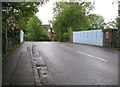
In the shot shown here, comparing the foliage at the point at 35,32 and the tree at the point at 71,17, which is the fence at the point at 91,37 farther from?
the foliage at the point at 35,32

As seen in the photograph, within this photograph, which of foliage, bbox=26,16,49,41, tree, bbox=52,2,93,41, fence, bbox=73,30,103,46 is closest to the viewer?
fence, bbox=73,30,103,46

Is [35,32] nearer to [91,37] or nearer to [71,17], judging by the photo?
[71,17]

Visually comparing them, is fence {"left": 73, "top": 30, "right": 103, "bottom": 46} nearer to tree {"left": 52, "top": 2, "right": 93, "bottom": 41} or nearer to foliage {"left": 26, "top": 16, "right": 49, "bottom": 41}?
tree {"left": 52, "top": 2, "right": 93, "bottom": 41}

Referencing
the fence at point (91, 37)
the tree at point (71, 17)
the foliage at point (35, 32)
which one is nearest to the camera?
the fence at point (91, 37)

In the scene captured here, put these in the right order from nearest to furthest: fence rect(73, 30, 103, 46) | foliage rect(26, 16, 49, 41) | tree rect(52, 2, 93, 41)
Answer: fence rect(73, 30, 103, 46) < tree rect(52, 2, 93, 41) < foliage rect(26, 16, 49, 41)

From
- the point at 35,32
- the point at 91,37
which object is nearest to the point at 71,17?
the point at 35,32

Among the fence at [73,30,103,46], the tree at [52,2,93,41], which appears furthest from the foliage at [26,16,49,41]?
the fence at [73,30,103,46]

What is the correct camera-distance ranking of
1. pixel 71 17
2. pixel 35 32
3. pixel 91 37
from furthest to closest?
pixel 35 32 → pixel 71 17 → pixel 91 37

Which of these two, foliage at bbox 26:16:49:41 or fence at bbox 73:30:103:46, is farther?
foliage at bbox 26:16:49:41

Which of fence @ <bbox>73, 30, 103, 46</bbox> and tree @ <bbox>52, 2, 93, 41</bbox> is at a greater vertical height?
tree @ <bbox>52, 2, 93, 41</bbox>

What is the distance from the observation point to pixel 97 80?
10.1m

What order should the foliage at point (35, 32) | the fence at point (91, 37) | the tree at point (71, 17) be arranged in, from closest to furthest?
the fence at point (91, 37), the tree at point (71, 17), the foliage at point (35, 32)

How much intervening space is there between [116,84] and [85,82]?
1.06 m

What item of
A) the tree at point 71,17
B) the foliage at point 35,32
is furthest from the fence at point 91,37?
the foliage at point 35,32
